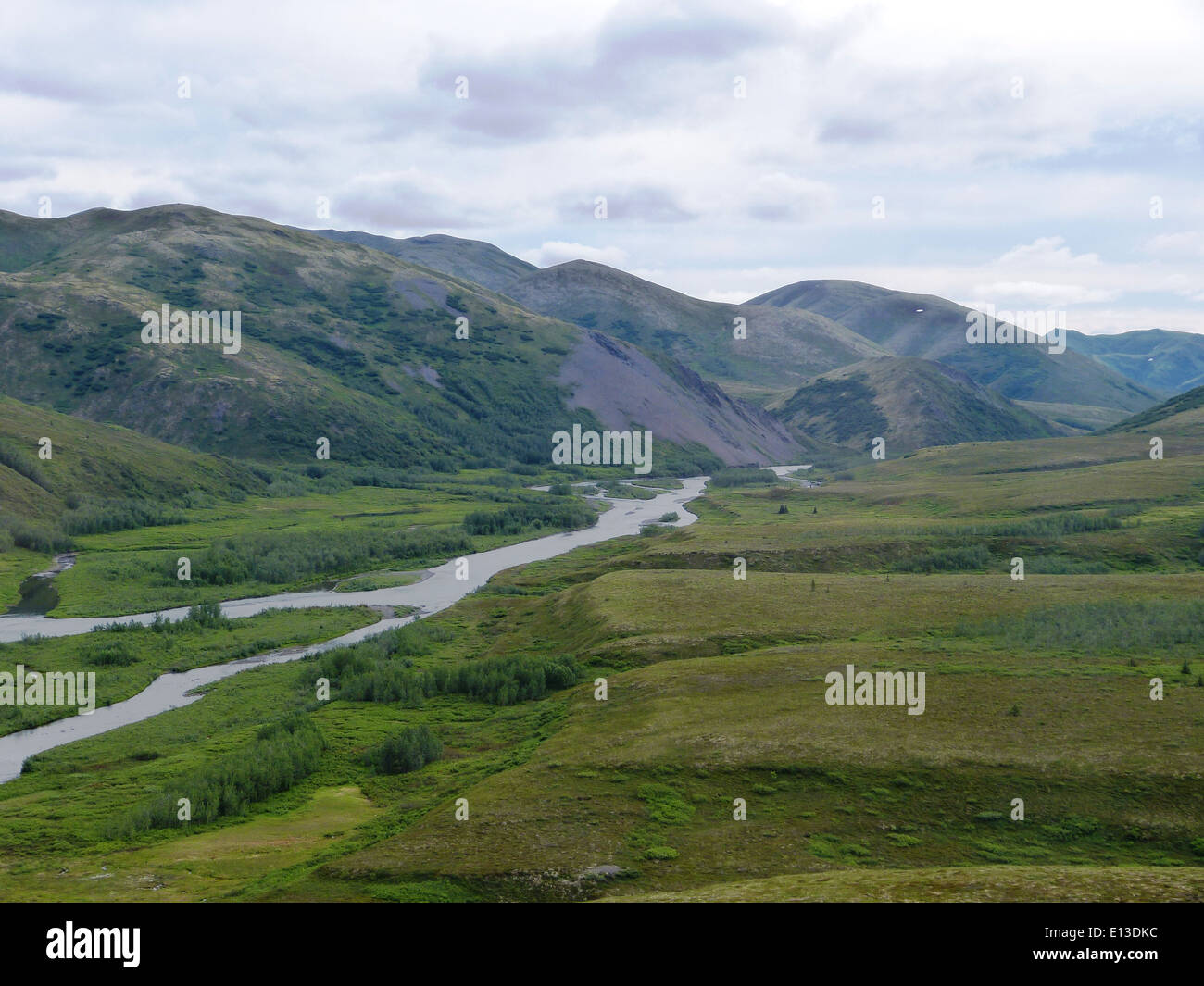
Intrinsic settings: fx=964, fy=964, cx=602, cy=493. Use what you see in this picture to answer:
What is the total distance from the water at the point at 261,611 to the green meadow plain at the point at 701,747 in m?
1.85

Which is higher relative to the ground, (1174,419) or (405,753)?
(1174,419)

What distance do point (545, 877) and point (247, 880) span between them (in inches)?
321

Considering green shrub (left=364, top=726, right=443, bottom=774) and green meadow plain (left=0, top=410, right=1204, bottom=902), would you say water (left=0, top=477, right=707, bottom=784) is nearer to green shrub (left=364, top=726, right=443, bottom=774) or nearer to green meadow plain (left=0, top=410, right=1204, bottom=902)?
green meadow plain (left=0, top=410, right=1204, bottom=902)

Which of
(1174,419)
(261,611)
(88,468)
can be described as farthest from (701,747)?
(1174,419)

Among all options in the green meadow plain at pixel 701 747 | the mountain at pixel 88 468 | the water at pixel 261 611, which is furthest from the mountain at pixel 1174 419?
the mountain at pixel 88 468

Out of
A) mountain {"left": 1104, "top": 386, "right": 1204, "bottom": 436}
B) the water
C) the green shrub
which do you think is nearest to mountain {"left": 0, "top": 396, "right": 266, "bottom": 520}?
the water

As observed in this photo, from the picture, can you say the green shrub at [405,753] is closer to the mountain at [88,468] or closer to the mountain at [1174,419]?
the mountain at [88,468]

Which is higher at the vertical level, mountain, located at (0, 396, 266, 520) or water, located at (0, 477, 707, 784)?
mountain, located at (0, 396, 266, 520)

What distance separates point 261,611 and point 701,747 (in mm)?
46925

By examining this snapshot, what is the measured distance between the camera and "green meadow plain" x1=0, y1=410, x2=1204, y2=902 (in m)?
24.7

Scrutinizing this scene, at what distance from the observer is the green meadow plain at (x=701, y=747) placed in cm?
2469

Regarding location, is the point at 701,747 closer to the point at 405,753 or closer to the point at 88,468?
the point at 405,753

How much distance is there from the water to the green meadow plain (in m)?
1.85

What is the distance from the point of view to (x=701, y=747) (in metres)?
32.9
